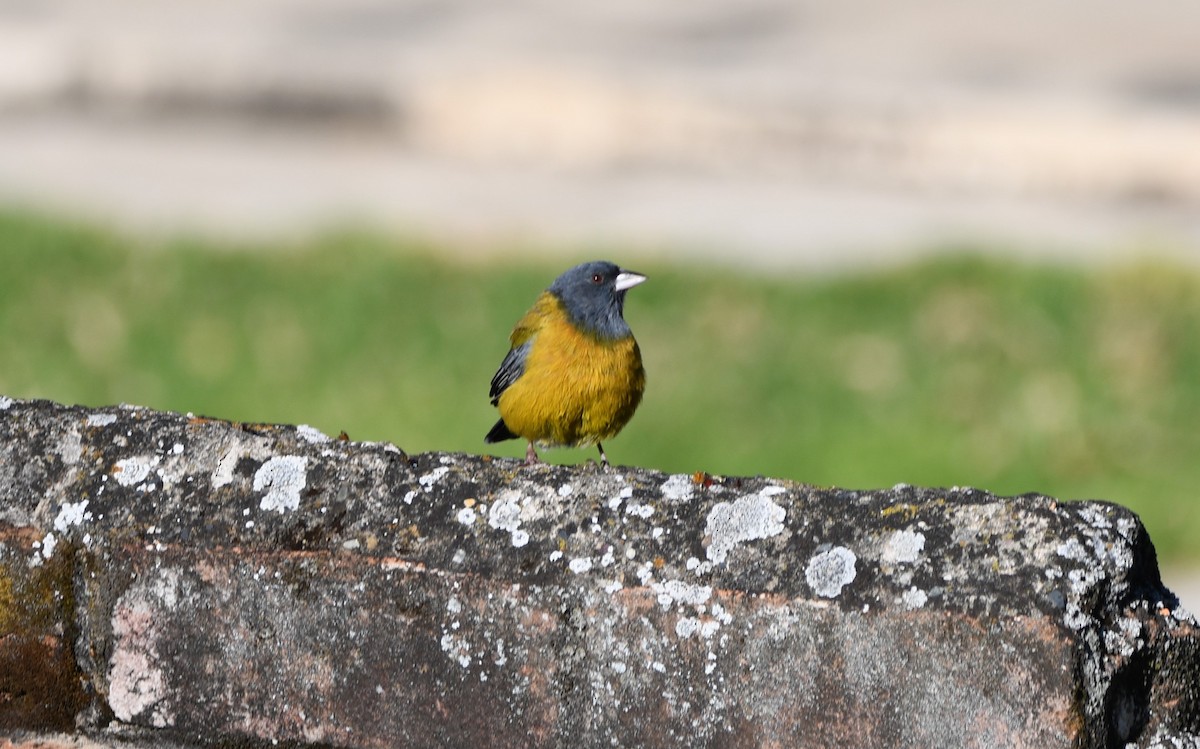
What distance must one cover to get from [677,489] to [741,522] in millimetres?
139

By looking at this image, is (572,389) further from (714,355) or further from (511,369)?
(714,355)

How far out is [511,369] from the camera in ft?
16.3

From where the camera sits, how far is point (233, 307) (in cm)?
1000

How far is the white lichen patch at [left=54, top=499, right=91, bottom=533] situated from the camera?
2566 millimetres

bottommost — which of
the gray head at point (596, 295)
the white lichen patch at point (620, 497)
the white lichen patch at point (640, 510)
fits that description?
the white lichen patch at point (640, 510)

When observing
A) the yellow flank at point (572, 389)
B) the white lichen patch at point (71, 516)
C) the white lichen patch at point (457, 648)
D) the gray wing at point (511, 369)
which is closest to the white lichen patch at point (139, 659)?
the white lichen patch at point (71, 516)

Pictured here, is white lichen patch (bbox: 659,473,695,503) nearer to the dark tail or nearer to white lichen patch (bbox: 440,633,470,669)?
white lichen patch (bbox: 440,633,470,669)

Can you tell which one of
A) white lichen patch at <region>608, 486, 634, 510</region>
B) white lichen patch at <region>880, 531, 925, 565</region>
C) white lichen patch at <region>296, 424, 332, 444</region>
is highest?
white lichen patch at <region>296, 424, 332, 444</region>

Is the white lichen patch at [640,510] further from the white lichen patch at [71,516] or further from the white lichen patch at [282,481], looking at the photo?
the white lichen patch at [71,516]

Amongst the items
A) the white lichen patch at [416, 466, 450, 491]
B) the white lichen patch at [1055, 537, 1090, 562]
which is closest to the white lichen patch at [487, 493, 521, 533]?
the white lichen patch at [416, 466, 450, 491]

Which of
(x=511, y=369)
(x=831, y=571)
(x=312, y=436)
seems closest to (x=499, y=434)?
(x=511, y=369)

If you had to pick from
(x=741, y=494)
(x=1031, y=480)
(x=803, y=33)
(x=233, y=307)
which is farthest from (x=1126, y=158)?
(x=741, y=494)

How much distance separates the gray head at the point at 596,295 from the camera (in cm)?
495

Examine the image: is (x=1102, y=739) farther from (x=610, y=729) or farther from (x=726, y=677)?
(x=610, y=729)
